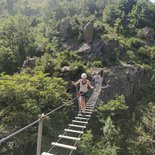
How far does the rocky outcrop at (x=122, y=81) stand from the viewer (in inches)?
1133

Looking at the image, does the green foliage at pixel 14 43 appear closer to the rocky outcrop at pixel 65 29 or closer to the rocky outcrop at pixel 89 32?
the rocky outcrop at pixel 65 29

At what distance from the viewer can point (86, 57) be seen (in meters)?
33.6

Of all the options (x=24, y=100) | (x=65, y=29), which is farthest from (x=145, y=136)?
(x=65, y=29)

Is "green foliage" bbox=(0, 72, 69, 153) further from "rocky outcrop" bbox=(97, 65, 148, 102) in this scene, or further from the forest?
"rocky outcrop" bbox=(97, 65, 148, 102)

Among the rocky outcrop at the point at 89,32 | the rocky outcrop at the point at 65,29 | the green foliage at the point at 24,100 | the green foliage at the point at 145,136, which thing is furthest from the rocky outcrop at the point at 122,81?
the rocky outcrop at the point at 65,29

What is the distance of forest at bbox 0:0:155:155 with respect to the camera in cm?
2098

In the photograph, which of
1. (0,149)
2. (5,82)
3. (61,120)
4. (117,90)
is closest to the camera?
(0,149)

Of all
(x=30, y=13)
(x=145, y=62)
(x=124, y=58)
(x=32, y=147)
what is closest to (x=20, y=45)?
(x=124, y=58)

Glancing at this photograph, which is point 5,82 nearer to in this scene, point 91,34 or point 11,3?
point 91,34

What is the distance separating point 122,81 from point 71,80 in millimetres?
6118

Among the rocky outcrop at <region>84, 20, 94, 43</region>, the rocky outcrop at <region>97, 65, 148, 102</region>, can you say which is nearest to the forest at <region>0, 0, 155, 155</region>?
the rocky outcrop at <region>84, 20, 94, 43</region>

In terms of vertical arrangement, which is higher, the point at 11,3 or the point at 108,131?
the point at 11,3

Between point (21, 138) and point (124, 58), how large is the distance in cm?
2075

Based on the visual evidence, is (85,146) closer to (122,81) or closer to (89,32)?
(122,81)
